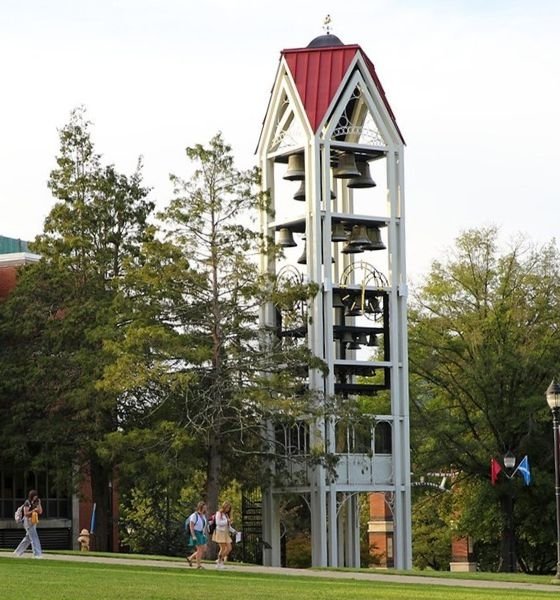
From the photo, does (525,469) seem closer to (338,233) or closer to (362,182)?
(338,233)

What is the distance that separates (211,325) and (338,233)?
7.10m

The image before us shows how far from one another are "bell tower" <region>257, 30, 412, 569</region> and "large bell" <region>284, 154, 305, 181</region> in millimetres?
36

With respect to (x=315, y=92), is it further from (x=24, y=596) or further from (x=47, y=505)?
(x=24, y=596)

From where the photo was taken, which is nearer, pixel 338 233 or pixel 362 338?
pixel 338 233

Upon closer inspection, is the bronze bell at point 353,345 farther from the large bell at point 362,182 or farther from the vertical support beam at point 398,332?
the large bell at point 362,182

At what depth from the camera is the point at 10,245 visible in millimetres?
93375

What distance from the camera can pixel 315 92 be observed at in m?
55.6

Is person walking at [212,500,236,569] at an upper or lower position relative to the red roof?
lower

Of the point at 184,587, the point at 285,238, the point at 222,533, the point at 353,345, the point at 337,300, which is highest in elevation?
the point at 285,238

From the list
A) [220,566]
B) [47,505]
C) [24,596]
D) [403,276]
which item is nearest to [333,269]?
[403,276]

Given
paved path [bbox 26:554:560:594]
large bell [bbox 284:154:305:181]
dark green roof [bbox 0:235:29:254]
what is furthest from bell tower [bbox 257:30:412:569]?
dark green roof [bbox 0:235:29:254]

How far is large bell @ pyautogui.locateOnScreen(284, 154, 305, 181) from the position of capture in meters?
55.9

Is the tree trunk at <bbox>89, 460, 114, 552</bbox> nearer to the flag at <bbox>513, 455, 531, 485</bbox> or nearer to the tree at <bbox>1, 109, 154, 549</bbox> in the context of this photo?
the tree at <bbox>1, 109, 154, 549</bbox>

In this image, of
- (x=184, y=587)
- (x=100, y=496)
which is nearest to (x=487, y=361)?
(x=100, y=496)
